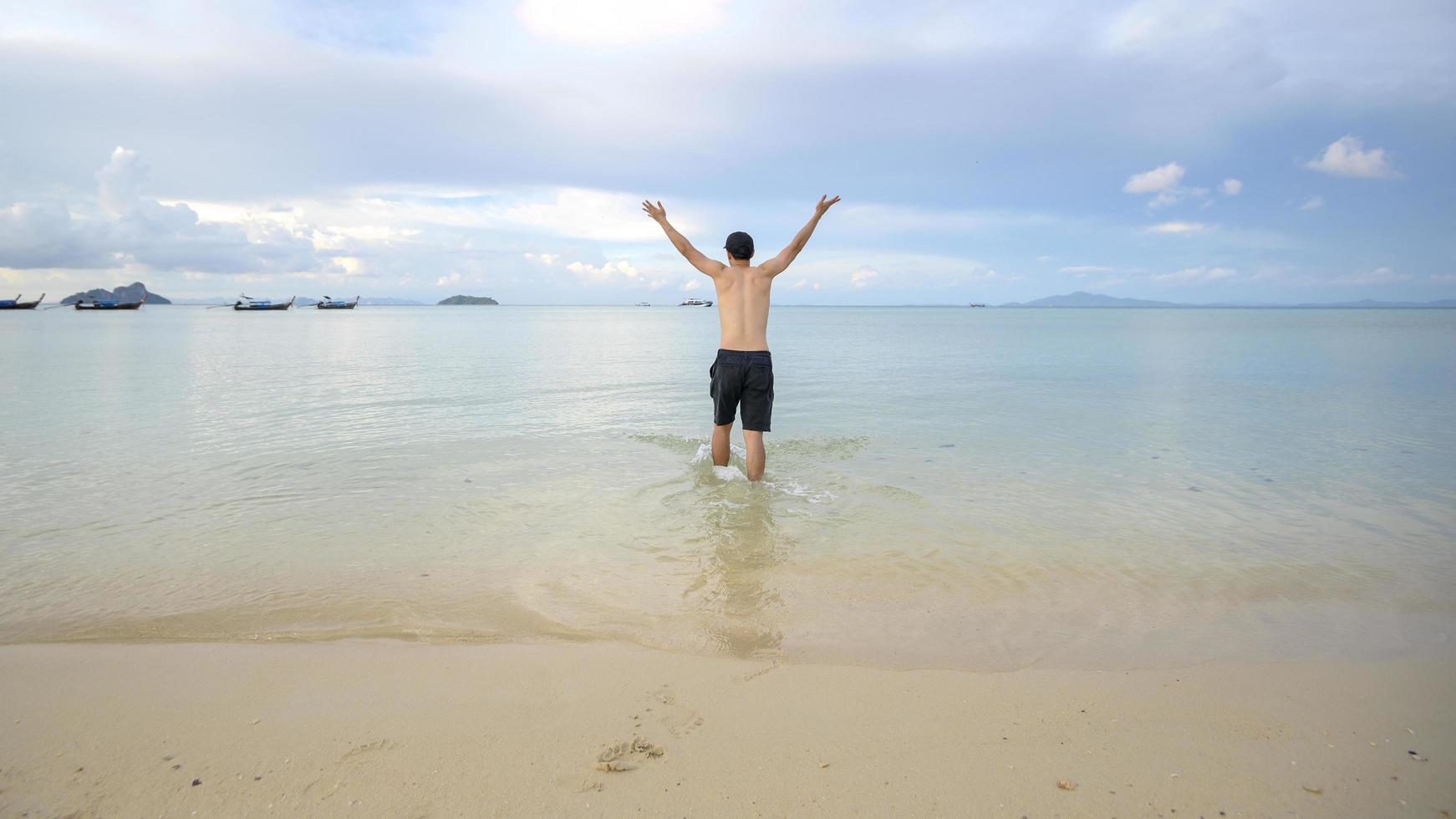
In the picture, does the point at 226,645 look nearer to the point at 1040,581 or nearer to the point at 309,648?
Result: the point at 309,648

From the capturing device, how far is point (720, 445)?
839 centimetres

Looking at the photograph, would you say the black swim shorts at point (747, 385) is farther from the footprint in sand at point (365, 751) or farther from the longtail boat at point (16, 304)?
the longtail boat at point (16, 304)

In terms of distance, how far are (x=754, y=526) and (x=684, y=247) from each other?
323 centimetres

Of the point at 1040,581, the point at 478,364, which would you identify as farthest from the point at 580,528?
the point at 478,364

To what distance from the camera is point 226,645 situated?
414 centimetres

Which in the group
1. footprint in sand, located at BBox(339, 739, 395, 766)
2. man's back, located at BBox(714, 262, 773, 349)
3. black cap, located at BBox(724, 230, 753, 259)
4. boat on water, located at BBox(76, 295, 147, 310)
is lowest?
footprint in sand, located at BBox(339, 739, 395, 766)

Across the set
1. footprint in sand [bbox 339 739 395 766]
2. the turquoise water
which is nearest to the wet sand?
footprint in sand [bbox 339 739 395 766]

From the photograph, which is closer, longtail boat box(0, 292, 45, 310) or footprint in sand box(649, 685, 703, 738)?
footprint in sand box(649, 685, 703, 738)

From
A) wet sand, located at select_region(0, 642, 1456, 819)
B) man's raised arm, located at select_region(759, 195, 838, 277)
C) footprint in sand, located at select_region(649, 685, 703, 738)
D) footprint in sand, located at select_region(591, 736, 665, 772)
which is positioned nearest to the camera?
wet sand, located at select_region(0, 642, 1456, 819)

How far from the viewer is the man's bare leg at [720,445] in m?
8.27

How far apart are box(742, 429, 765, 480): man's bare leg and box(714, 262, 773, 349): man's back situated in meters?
1.02

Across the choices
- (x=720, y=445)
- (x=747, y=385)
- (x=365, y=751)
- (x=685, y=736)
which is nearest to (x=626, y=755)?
(x=685, y=736)

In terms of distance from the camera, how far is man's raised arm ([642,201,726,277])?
7.73 meters

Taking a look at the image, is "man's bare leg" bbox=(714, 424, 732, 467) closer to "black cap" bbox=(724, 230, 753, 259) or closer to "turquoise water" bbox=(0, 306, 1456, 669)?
"turquoise water" bbox=(0, 306, 1456, 669)
